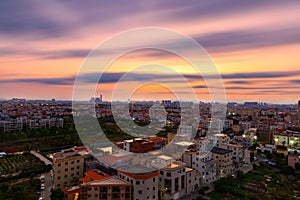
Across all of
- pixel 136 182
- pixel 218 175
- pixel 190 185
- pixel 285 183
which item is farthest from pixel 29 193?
pixel 285 183

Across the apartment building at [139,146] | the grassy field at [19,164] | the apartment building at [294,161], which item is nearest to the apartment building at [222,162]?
the apartment building at [139,146]

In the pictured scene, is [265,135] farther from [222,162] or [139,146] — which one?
[139,146]

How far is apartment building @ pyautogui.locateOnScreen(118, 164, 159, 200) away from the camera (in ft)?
11.4

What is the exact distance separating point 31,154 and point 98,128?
3.92 metres

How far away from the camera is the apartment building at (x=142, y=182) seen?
3.47 metres

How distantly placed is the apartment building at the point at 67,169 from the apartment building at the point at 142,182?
4.18 ft

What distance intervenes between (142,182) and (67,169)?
5.64 feet

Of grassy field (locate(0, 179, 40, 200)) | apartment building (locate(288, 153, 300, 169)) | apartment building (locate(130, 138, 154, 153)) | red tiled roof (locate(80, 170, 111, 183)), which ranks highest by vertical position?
apartment building (locate(130, 138, 154, 153))

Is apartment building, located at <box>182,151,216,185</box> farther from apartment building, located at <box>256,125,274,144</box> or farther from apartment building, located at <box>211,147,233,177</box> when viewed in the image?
apartment building, located at <box>256,125,274,144</box>

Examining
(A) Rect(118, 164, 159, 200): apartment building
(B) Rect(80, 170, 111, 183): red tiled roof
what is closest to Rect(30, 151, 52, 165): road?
(B) Rect(80, 170, 111, 183): red tiled roof

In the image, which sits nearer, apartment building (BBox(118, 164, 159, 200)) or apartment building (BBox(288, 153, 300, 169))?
apartment building (BBox(118, 164, 159, 200))

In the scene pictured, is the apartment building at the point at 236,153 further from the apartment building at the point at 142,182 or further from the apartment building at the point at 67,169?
the apartment building at the point at 67,169

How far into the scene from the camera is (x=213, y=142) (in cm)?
644

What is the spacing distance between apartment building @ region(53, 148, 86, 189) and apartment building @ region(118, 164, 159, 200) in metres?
1.27
